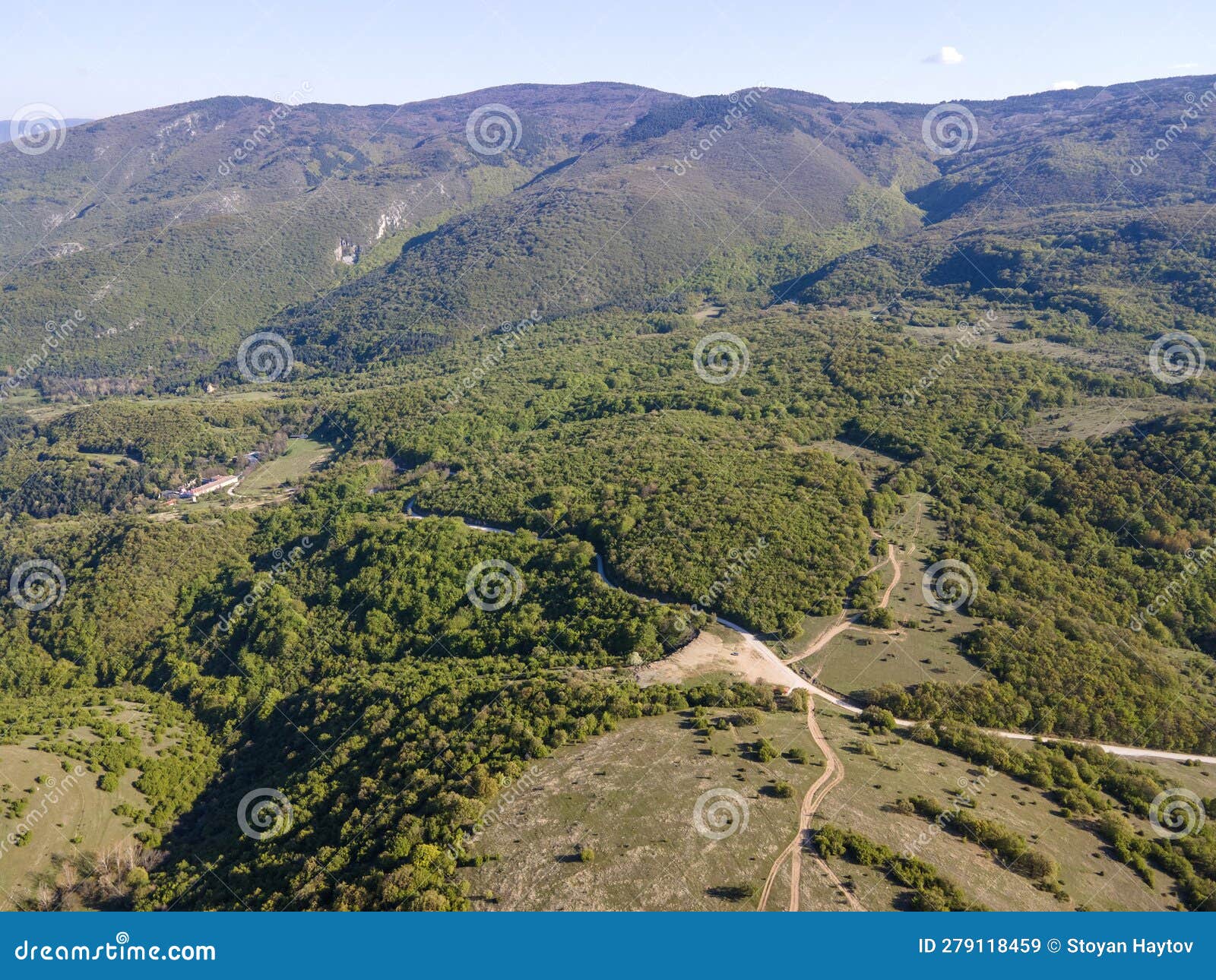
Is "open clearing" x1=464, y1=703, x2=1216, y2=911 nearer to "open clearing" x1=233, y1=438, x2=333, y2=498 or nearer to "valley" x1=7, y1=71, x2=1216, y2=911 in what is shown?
"valley" x1=7, y1=71, x2=1216, y2=911

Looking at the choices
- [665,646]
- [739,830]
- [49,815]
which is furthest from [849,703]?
[49,815]

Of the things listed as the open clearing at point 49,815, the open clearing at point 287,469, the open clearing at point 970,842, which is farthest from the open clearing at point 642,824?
the open clearing at point 287,469

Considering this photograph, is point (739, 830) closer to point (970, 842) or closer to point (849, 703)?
point (970, 842)

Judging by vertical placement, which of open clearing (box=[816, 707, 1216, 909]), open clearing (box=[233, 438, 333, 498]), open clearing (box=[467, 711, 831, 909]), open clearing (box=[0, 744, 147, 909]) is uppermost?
open clearing (box=[233, 438, 333, 498])

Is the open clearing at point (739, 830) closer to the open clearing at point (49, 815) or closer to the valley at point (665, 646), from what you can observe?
the valley at point (665, 646)

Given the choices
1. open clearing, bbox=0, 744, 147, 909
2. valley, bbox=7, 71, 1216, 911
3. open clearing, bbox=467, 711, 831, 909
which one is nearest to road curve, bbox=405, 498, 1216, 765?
valley, bbox=7, 71, 1216, 911

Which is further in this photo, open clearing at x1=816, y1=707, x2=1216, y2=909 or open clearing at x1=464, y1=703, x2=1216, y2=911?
open clearing at x1=816, y1=707, x2=1216, y2=909

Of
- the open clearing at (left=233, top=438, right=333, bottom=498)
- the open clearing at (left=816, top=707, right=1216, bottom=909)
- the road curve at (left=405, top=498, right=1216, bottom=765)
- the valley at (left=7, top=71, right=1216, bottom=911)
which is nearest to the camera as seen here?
the open clearing at (left=816, top=707, right=1216, bottom=909)

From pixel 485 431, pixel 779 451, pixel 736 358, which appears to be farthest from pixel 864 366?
pixel 485 431

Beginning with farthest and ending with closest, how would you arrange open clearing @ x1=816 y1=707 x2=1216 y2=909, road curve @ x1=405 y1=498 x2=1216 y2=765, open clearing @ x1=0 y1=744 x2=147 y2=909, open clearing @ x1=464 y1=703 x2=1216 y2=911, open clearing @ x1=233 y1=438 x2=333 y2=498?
open clearing @ x1=233 y1=438 x2=333 y2=498 → road curve @ x1=405 y1=498 x2=1216 y2=765 → open clearing @ x1=0 y1=744 x2=147 y2=909 → open clearing @ x1=816 y1=707 x2=1216 y2=909 → open clearing @ x1=464 y1=703 x2=1216 y2=911

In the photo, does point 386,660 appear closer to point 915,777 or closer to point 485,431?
point 915,777

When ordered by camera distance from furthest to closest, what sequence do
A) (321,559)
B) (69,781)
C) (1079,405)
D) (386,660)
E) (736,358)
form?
(736,358) < (1079,405) < (321,559) < (386,660) < (69,781)
